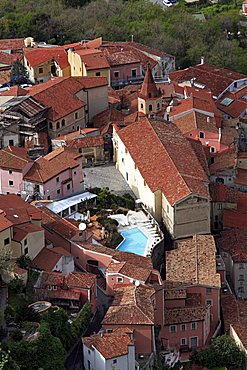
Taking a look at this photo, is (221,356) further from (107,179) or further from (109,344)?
(107,179)

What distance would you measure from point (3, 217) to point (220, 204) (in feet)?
35.7

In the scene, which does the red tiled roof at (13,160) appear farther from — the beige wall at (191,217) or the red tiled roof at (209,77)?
the red tiled roof at (209,77)

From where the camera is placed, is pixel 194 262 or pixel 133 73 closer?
pixel 194 262

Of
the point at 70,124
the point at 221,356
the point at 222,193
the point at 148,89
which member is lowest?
the point at 221,356

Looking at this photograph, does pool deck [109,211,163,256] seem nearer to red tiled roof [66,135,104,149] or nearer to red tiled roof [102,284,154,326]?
red tiled roof [102,284,154,326]

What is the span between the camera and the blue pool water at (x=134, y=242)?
33.8 meters

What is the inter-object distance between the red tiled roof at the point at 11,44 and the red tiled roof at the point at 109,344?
31831 mm

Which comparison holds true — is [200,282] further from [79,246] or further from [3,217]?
[3,217]

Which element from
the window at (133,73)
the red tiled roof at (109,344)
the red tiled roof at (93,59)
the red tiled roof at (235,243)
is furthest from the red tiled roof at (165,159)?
the window at (133,73)

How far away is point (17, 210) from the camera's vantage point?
32.7 m

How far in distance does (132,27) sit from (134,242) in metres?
32.1

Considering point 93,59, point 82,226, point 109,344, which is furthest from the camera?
point 93,59

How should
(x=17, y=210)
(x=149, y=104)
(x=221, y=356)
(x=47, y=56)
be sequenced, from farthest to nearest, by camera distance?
1. (x=47, y=56)
2. (x=149, y=104)
3. (x=17, y=210)
4. (x=221, y=356)

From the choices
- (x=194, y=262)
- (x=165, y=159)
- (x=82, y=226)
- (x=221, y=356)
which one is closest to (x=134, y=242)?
(x=82, y=226)
